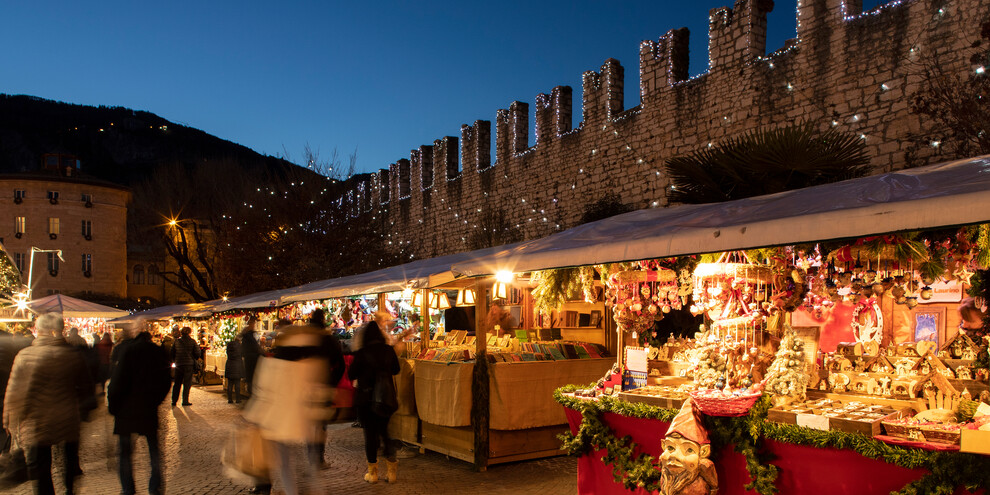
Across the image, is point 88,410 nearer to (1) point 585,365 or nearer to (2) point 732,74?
(1) point 585,365

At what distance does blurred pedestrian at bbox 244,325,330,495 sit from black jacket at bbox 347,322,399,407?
1.59 meters

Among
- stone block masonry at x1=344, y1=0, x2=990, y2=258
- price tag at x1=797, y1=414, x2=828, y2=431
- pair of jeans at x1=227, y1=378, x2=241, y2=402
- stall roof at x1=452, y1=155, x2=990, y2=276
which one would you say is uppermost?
stone block masonry at x1=344, y1=0, x2=990, y2=258

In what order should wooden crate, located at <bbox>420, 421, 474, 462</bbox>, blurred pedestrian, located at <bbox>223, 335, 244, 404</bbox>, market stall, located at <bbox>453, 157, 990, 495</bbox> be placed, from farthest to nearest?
blurred pedestrian, located at <bbox>223, 335, 244, 404</bbox>, wooden crate, located at <bbox>420, 421, 474, 462</bbox>, market stall, located at <bbox>453, 157, 990, 495</bbox>

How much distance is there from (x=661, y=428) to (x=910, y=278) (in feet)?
5.53

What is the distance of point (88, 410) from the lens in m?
5.01

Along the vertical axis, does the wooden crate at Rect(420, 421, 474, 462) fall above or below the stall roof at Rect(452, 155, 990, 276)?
below

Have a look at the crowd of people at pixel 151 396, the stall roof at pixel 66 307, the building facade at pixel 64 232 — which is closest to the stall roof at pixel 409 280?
the crowd of people at pixel 151 396

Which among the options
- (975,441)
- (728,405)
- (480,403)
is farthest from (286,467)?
(975,441)

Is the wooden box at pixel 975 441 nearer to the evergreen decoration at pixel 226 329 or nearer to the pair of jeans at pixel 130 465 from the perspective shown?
the pair of jeans at pixel 130 465

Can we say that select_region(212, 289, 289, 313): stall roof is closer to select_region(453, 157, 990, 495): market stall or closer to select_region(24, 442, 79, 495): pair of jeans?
select_region(24, 442, 79, 495): pair of jeans

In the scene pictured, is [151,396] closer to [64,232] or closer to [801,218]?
[801,218]

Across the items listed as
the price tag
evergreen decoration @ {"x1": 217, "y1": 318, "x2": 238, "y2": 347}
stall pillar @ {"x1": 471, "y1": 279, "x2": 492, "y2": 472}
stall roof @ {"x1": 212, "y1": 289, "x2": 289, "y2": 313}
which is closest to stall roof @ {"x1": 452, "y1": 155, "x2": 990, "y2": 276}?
the price tag

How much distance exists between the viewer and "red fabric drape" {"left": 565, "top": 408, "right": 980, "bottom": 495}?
3.25 meters

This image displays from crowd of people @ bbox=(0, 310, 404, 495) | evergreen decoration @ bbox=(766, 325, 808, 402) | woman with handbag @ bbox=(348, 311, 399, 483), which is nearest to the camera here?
evergreen decoration @ bbox=(766, 325, 808, 402)
